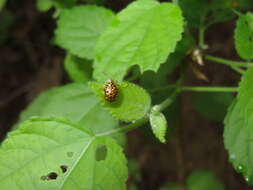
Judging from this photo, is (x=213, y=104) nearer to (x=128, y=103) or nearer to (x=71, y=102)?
(x=71, y=102)

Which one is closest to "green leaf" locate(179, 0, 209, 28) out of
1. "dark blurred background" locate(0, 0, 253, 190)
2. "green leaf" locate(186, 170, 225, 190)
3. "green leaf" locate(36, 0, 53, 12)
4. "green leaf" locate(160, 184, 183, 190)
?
"green leaf" locate(36, 0, 53, 12)

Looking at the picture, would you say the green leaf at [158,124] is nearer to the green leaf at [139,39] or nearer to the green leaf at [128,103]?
the green leaf at [128,103]

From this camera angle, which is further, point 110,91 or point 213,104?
point 213,104

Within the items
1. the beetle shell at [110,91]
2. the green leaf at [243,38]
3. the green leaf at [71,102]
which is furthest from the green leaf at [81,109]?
the green leaf at [243,38]

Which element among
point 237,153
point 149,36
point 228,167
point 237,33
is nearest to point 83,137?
point 149,36

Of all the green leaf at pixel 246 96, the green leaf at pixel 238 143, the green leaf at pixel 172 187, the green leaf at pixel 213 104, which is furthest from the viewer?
the green leaf at pixel 172 187

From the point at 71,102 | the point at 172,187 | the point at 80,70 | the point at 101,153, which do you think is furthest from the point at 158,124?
the point at 172,187
